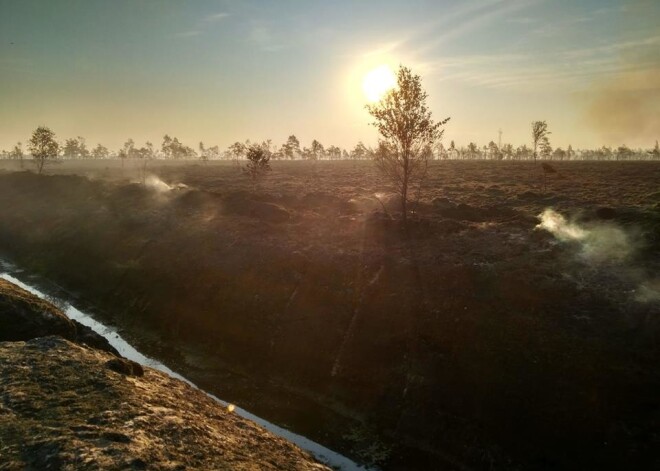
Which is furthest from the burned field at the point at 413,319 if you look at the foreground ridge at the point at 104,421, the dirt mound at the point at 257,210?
the foreground ridge at the point at 104,421

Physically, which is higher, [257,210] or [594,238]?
[257,210]

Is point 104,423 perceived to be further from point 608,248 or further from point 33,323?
point 608,248

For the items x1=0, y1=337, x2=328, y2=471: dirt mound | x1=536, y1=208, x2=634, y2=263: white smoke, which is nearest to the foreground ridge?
x1=0, y1=337, x2=328, y2=471: dirt mound

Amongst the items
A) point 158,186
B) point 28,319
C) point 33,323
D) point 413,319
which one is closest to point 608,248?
point 413,319

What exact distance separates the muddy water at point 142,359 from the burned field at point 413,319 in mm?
531

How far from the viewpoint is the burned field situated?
17.1m

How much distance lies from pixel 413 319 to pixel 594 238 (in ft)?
53.9

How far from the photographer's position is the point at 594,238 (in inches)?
1196

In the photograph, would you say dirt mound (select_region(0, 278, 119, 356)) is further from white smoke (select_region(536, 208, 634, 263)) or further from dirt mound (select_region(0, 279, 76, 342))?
white smoke (select_region(536, 208, 634, 263))

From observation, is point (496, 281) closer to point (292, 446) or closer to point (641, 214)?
point (292, 446)

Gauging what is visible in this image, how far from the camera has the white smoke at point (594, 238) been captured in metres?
26.7

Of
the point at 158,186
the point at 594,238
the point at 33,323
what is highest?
the point at 158,186

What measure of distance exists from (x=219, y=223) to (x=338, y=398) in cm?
2388

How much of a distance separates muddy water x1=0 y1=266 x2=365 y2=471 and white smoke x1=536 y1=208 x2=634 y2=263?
19351 mm
